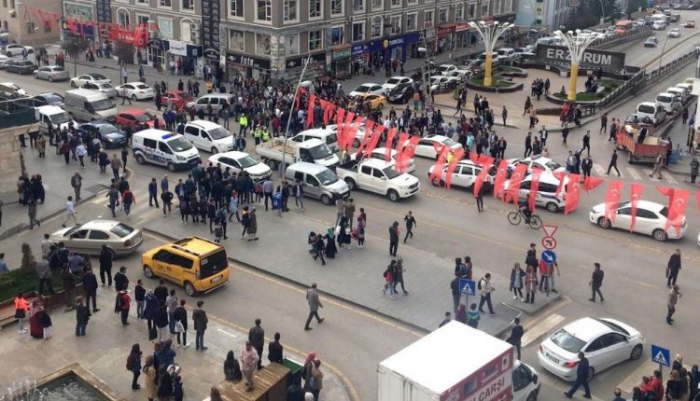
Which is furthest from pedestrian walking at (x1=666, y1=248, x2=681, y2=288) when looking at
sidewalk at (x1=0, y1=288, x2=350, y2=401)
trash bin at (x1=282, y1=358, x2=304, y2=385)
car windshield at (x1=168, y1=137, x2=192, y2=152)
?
car windshield at (x1=168, y1=137, x2=192, y2=152)

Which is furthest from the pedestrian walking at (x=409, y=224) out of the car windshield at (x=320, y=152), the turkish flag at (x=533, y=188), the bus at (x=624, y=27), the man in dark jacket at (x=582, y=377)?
the bus at (x=624, y=27)

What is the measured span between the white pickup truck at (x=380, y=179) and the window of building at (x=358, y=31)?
3015 centimetres

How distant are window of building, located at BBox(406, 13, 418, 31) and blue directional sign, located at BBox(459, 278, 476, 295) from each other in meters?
50.8

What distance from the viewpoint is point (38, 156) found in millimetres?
40969

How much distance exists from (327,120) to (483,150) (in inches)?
346

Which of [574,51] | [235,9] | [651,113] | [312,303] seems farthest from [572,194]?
[235,9]

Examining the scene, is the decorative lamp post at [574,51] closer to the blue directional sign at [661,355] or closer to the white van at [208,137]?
the white van at [208,137]

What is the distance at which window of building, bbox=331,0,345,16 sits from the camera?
200ft

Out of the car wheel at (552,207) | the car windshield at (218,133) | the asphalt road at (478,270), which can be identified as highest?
the car windshield at (218,133)

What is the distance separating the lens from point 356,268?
28.0 meters

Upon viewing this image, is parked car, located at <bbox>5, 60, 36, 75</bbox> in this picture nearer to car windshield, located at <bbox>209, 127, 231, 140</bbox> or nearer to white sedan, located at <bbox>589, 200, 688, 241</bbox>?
car windshield, located at <bbox>209, 127, 231, 140</bbox>

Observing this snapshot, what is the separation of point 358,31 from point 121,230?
39936 millimetres

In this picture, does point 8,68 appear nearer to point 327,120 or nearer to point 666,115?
point 327,120

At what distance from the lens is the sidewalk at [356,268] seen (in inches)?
974
